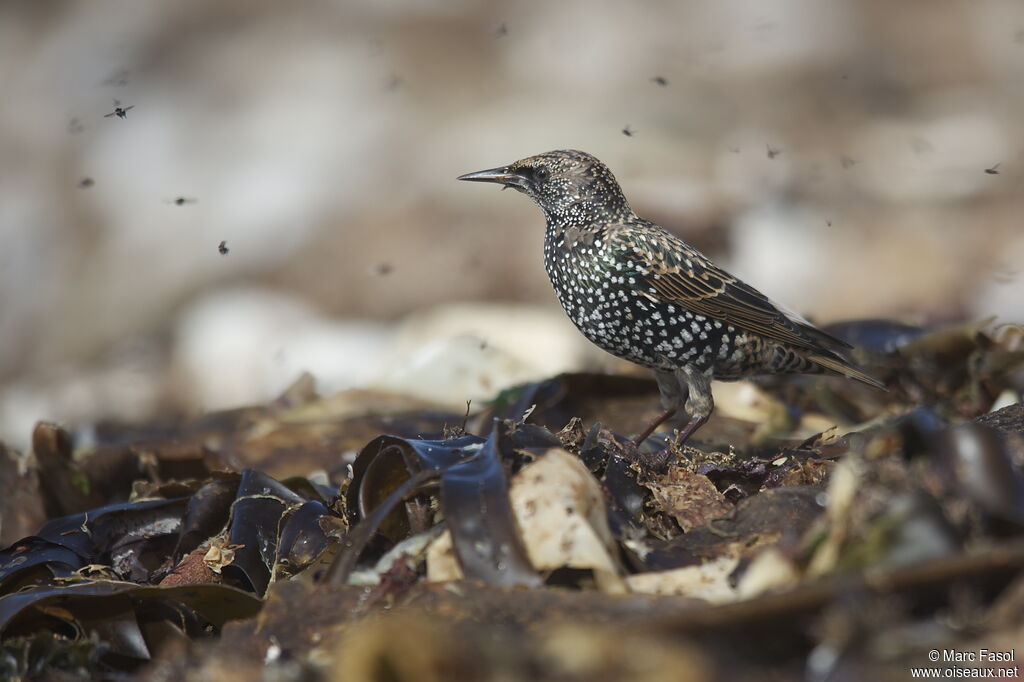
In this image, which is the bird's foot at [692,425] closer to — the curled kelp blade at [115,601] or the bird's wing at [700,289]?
the bird's wing at [700,289]

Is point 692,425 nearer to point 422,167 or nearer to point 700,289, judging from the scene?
point 700,289

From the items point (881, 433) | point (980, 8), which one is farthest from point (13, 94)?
point (881, 433)

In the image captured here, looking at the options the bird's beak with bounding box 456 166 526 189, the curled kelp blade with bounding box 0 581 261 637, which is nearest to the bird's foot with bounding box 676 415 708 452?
the bird's beak with bounding box 456 166 526 189

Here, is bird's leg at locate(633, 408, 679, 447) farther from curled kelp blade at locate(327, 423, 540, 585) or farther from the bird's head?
curled kelp blade at locate(327, 423, 540, 585)

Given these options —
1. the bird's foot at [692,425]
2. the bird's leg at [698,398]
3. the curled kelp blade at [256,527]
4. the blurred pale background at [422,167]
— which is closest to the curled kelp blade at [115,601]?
the curled kelp blade at [256,527]

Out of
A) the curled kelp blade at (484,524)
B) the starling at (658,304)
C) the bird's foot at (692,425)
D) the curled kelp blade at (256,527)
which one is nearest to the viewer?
the curled kelp blade at (484,524)
